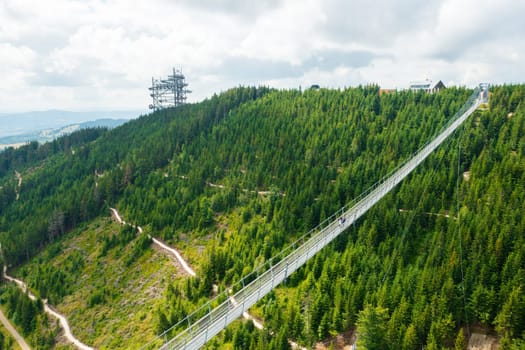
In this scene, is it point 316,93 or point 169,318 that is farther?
point 316,93

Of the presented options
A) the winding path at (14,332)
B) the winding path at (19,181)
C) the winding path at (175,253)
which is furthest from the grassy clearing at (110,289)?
the winding path at (19,181)

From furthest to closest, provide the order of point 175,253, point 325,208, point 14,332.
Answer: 1. point 175,253
2. point 325,208
3. point 14,332

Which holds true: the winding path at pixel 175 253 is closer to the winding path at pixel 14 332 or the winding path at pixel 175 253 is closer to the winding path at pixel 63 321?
the winding path at pixel 63 321

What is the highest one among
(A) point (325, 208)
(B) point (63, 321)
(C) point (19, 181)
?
(A) point (325, 208)

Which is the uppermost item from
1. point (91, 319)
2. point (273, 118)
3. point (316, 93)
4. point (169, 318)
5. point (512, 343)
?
point (316, 93)

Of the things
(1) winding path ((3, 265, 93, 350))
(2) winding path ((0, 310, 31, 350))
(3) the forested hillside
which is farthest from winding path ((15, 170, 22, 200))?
(2) winding path ((0, 310, 31, 350))

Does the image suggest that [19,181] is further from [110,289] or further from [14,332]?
[110,289]

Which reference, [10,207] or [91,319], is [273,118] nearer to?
[91,319]

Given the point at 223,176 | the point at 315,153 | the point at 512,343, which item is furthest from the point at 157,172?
the point at 512,343

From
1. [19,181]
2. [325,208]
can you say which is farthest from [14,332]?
[19,181]
